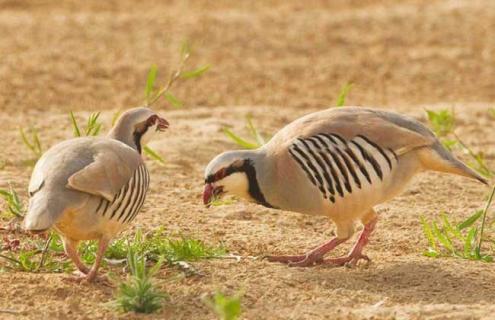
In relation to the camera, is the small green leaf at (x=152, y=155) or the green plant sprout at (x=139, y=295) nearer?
the green plant sprout at (x=139, y=295)

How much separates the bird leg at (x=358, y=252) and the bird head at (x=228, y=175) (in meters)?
0.54

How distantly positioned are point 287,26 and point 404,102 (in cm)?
256

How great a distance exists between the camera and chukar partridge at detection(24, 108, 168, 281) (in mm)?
4734

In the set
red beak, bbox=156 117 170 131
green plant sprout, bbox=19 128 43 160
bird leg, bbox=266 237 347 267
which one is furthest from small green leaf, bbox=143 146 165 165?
bird leg, bbox=266 237 347 267

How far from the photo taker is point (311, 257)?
5.61 meters

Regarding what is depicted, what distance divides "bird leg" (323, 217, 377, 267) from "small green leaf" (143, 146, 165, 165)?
155cm

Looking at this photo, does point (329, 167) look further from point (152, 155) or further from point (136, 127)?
point (152, 155)

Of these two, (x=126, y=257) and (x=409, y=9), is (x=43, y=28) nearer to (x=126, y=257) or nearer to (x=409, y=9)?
(x=409, y=9)

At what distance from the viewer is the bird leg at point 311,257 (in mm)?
5547

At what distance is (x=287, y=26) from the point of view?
1190 cm

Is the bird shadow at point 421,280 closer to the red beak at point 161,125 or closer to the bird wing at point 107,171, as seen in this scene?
the bird wing at point 107,171

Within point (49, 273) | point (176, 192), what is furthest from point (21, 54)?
point (49, 273)

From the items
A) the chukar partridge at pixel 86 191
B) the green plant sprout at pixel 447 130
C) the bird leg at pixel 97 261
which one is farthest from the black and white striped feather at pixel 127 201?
the green plant sprout at pixel 447 130

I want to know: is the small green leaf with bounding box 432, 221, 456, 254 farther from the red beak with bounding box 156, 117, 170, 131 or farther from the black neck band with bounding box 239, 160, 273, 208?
the red beak with bounding box 156, 117, 170, 131
